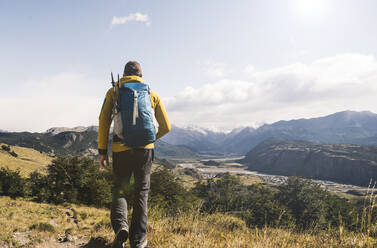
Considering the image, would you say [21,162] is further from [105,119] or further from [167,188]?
[105,119]

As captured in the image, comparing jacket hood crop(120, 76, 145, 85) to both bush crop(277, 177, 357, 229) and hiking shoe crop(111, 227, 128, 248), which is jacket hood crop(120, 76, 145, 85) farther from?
bush crop(277, 177, 357, 229)

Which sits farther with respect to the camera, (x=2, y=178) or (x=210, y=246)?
(x=2, y=178)

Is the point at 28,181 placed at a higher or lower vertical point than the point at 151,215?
lower

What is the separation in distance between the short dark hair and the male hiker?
0.23 metres

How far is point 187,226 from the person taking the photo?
17.2 feet

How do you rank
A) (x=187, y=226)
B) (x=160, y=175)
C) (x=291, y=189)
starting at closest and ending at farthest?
(x=187, y=226) → (x=160, y=175) → (x=291, y=189)

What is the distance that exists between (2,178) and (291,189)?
8853 centimetres

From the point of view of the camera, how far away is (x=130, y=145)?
11.6ft

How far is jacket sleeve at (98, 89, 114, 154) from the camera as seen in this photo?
3.80m

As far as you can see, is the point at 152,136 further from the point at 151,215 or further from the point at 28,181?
→ the point at 28,181

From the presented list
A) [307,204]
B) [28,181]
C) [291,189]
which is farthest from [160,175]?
[291,189]

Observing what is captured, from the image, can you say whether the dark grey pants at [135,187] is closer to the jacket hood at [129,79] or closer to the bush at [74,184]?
the jacket hood at [129,79]

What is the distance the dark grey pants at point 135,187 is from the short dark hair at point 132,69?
1.55m

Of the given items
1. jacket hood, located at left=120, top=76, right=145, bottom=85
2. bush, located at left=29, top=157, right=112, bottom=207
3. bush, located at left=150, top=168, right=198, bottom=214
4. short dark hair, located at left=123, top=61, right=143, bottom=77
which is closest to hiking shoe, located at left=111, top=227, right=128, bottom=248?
jacket hood, located at left=120, top=76, right=145, bottom=85
